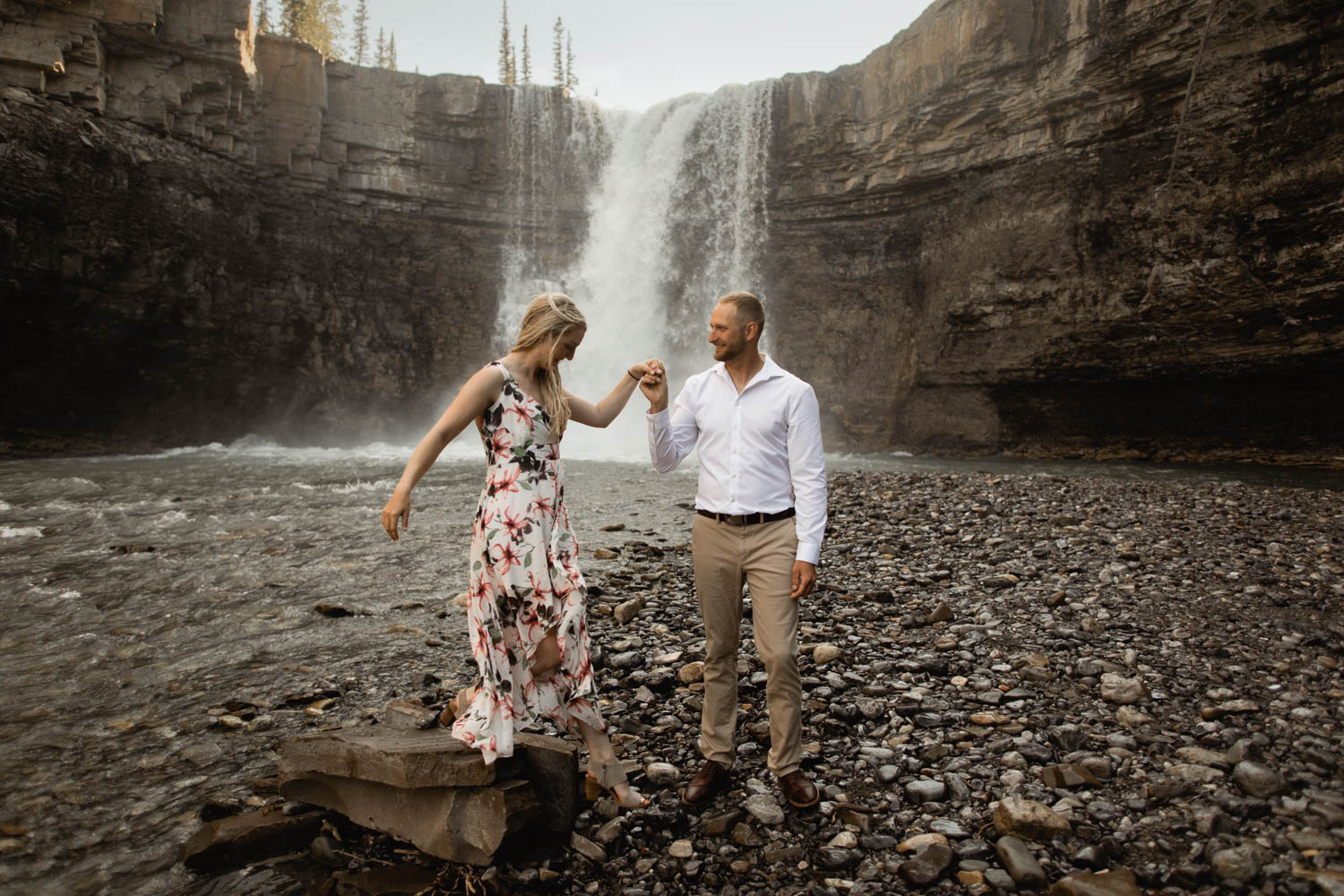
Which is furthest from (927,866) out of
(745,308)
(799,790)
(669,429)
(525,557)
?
(745,308)

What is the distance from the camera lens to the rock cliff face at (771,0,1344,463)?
16.5 m

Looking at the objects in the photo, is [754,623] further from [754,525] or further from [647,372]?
[647,372]

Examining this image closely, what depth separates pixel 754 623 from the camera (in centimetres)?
358

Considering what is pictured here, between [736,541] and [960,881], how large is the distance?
1.67m

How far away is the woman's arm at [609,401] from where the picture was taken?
144 inches

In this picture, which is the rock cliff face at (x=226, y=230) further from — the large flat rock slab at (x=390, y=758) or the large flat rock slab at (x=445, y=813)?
the large flat rock slab at (x=445, y=813)

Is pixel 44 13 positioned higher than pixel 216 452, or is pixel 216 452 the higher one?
pixel 44 13

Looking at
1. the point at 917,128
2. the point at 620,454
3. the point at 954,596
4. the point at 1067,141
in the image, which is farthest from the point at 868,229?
the point at 954,596

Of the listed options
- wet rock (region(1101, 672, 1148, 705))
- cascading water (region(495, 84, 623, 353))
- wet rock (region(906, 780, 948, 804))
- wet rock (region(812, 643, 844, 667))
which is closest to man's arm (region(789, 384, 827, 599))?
wet rock (region(906, 780, 948, 804))

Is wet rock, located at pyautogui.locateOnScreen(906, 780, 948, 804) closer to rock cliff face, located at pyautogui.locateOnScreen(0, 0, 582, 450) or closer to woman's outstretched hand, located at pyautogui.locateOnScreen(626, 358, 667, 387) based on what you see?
woman's outstretched hand, located at pyautogui.locateOnScreen(626, 358, 667, 387)

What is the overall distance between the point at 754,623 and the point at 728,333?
1.42 m

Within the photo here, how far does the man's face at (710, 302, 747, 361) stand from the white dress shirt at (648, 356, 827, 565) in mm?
172

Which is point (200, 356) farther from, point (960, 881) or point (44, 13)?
point (960, 881)

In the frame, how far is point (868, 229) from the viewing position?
2825 cm
